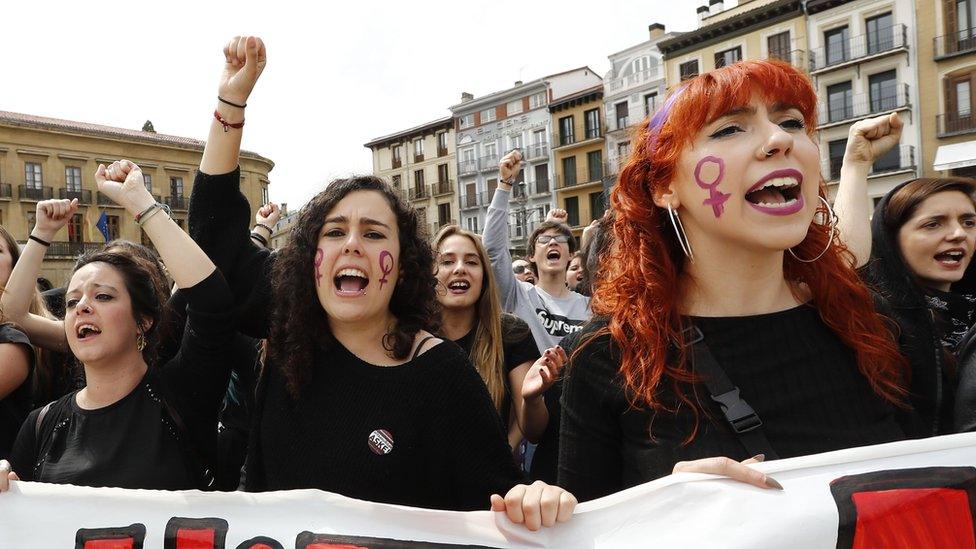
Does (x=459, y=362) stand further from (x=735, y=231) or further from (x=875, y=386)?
(x=875, y=386)

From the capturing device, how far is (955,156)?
23.3 metres

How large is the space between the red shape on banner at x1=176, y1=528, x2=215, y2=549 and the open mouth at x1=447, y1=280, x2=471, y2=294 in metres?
1.95

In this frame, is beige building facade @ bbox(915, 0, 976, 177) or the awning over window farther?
beige building facade @ bbox(915, 0, 976, 177)

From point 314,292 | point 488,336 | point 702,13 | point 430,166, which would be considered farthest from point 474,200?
point 314,292

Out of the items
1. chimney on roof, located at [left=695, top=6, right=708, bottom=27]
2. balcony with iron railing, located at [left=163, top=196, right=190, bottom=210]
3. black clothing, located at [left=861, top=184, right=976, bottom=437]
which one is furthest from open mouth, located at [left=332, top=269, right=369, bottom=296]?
balcony with iron railing, located at [left=163, top=196, right=190, bottom=210]

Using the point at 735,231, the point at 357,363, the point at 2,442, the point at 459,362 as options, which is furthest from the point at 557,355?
the point at 2,442

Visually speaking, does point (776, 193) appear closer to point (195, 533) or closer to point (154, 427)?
point (195, 533)

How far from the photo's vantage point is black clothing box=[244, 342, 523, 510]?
188 centimetres

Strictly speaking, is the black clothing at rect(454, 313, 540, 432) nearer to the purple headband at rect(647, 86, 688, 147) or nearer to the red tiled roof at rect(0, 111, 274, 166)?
the purple headband at rect(647, 86, 688, 147)

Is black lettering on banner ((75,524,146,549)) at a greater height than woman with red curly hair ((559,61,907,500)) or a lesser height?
lesser

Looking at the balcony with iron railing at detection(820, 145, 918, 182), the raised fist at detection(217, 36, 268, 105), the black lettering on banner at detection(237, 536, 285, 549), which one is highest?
the balcony with iron railing at detection(820, 145, 918, 182)

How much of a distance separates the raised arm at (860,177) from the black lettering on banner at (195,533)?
6.50 feet

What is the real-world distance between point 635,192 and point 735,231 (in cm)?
31

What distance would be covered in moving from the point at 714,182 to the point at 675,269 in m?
0.27
